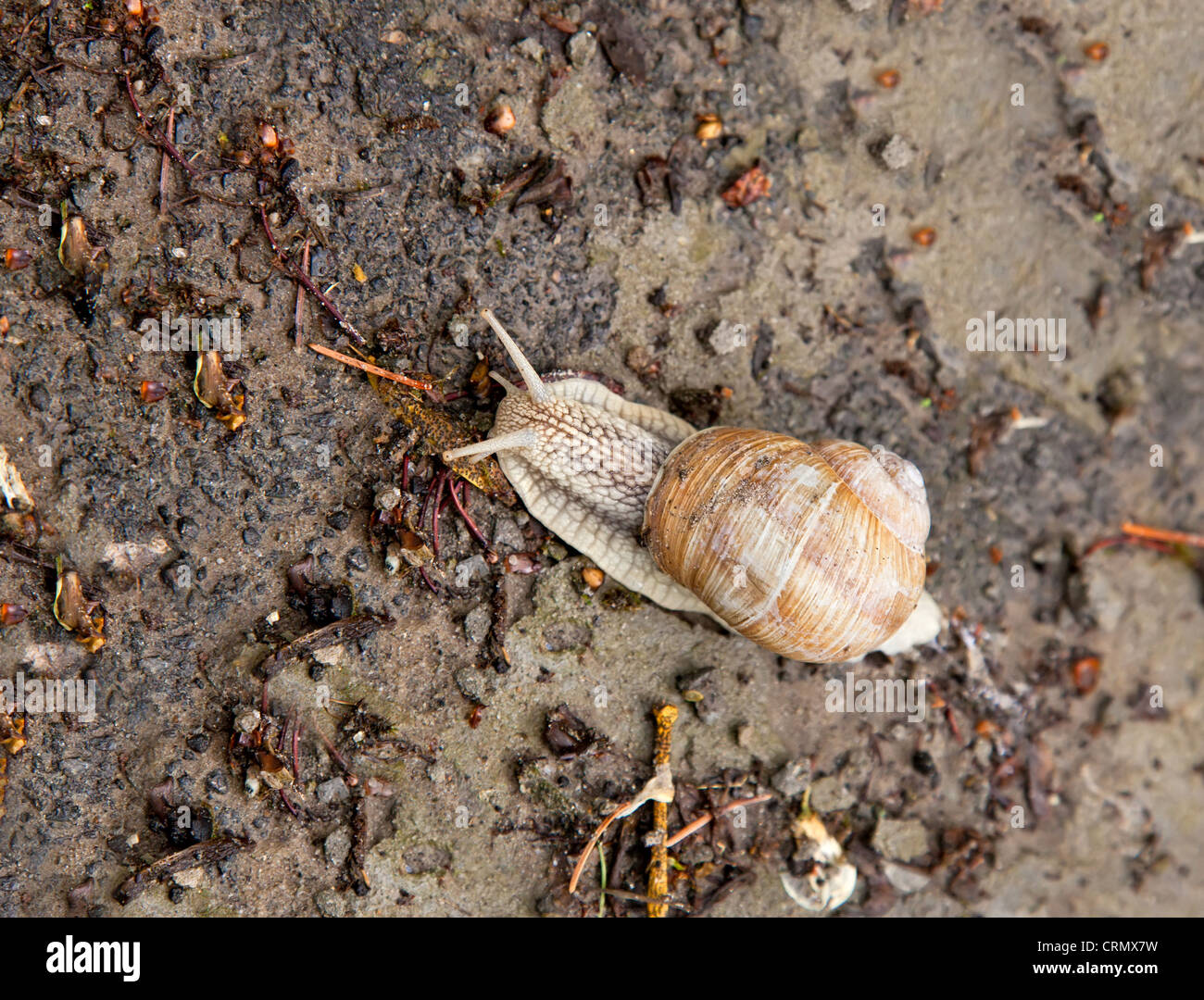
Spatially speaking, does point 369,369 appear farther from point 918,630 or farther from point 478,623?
point 918,630

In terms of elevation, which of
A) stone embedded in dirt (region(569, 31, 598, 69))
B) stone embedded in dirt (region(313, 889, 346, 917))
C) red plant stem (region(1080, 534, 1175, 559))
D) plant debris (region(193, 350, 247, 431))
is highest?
stone embedded in dirt (region(569, 31, 598, 69))

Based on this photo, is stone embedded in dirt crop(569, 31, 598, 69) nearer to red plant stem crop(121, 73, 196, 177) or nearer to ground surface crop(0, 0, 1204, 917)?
ground surface crop(0, 0, 1204, 917)

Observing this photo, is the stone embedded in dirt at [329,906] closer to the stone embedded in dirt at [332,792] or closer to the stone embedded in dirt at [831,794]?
the stone embedded in dirt at [332,792]

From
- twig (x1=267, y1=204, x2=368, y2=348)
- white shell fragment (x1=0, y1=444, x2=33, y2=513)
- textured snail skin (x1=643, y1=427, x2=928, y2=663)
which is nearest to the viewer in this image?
textured snail skin (x1=643, y1=427, x2=928, y2=663)

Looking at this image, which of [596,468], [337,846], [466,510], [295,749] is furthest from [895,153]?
[337,846]

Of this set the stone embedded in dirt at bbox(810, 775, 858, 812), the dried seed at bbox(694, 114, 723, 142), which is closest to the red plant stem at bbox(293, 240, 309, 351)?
the dried seed at bbox(694, 114, 723, 142)

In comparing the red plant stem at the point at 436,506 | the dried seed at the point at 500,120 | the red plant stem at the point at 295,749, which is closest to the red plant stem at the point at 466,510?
the red plant stem at the point at 436,506

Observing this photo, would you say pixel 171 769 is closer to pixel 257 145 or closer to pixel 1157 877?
pixel 257 145
